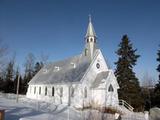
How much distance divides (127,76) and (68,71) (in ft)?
34.0

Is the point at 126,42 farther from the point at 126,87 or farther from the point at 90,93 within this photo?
the point at 90,93

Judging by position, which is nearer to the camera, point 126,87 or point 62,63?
point 126,87

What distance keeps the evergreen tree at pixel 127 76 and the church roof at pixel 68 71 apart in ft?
19.9

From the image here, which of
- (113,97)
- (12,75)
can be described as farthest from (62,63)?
(12,75)

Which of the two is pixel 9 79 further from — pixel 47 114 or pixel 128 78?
pixel 47 114

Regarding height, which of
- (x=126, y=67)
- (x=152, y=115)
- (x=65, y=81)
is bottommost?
(x=152, y=115)

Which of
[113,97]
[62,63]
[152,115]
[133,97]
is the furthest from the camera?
[62,63]

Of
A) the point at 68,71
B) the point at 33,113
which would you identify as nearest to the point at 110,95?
the point at 68,71

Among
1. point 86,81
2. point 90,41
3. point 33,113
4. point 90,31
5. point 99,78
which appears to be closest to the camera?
point 33,113

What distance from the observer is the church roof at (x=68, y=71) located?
34.7 meters

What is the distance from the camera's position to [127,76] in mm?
35812

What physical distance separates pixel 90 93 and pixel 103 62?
6.11 metres

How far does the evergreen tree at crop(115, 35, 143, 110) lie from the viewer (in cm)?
3500

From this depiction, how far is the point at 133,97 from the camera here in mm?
34875
